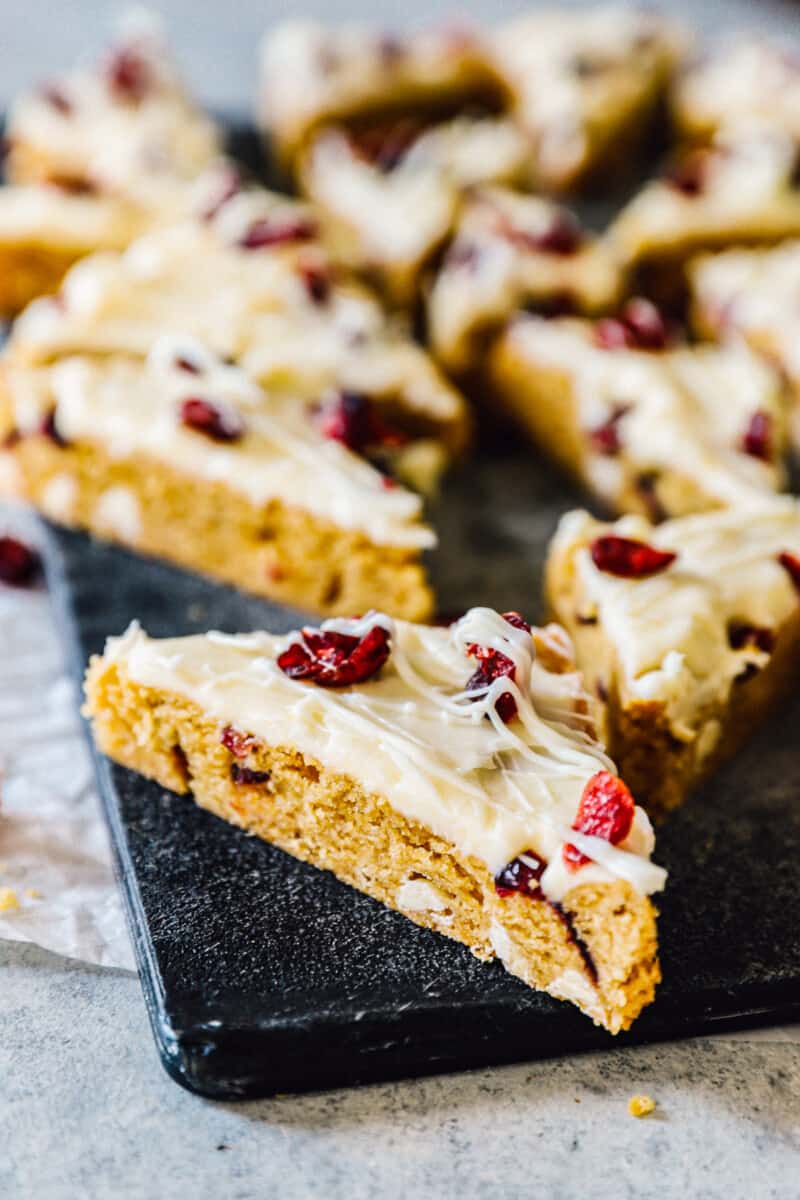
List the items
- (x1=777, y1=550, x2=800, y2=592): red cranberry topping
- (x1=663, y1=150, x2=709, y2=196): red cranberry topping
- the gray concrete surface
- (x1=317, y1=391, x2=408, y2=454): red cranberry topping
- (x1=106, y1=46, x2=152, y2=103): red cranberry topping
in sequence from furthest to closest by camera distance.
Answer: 1. (x1=106, y1=46, x2=152, y2=103): red cranberry topping
2. (x1=663, y1=150, x2=709, y2=196): red cranberry topping
3. (x1=317, y1=391, x2=408, y2=454): red cranberry topping
4. (x1=777, y1=550, x2=800, y2=592): red cranberry topping
5. the gray concrete surface

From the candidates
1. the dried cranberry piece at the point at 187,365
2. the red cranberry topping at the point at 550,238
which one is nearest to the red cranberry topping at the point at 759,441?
the red cranberry topping at the point at 550,238

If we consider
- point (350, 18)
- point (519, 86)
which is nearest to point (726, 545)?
point (519, 86)

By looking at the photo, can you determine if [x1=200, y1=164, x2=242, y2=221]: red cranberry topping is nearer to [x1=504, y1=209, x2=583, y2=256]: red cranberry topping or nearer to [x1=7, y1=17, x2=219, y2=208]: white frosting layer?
[x1=7, y1=17, x2=219, y2=208]: white frosting layer

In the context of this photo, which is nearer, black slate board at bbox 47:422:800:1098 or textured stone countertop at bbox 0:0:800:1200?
textured stone countertop at bbox 0:0:800:1200

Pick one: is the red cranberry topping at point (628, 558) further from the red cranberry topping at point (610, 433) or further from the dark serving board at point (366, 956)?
the red cranberry topping at point (610, 433)

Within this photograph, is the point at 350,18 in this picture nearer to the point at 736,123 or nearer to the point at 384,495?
the point at 736,123

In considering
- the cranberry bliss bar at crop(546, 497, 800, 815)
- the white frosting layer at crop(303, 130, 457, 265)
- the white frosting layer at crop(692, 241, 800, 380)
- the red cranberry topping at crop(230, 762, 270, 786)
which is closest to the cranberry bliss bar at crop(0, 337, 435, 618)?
the cranberry bliss bar at crop(546, 497, 800, 815)
